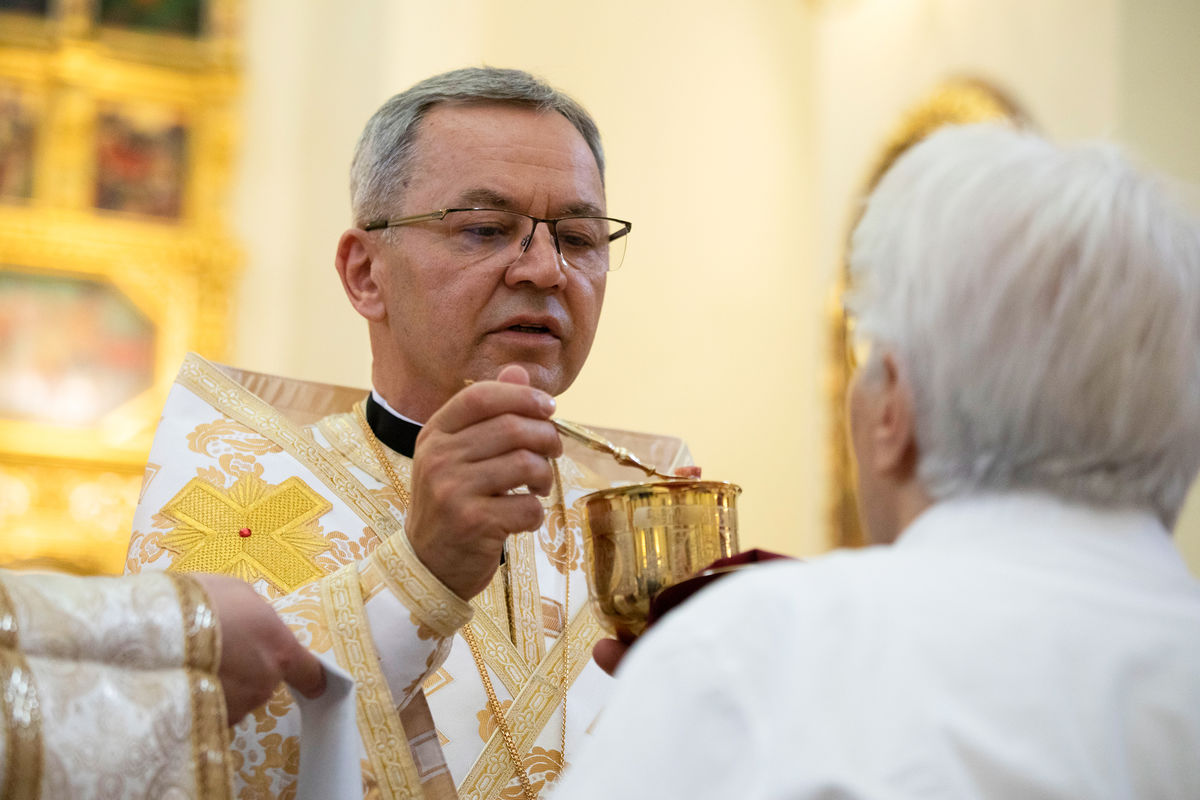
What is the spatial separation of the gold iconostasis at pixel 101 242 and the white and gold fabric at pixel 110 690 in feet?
20.7

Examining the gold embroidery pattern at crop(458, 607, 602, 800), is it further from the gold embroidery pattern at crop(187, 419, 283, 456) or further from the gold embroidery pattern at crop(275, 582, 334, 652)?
the gold embroidery pattern at crop(187, 419, 283, 456)

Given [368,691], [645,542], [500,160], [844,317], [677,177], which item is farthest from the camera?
[677,177]

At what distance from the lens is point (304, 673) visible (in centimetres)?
150

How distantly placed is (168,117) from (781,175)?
12.3ft

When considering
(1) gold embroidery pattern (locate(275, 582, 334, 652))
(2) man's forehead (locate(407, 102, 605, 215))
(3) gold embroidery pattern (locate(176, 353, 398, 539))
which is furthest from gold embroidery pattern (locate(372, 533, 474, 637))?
(2) man's forehead (locate(407, 102, 605, 215))

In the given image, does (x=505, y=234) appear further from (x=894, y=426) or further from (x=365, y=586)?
(x=894, y=426)

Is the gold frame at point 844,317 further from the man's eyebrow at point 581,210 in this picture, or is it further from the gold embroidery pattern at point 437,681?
the gold embroidery pattern at point 437,681

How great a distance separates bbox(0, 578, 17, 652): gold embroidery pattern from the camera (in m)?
1.27

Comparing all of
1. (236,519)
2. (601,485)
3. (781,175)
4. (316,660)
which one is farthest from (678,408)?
(316,660)

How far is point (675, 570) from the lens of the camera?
5.66ft

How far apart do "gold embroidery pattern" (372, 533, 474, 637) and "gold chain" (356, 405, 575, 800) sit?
0.22 meters

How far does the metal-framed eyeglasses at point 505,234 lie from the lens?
2467 mm

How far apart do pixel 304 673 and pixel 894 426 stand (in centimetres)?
72

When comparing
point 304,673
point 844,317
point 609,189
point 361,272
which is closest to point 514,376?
point 304,673
